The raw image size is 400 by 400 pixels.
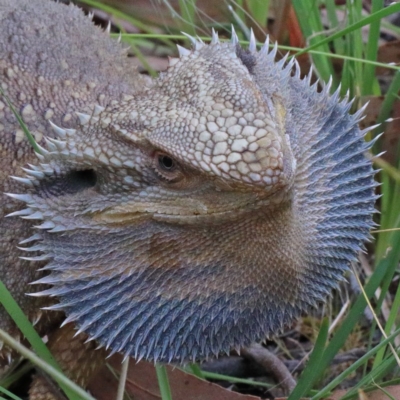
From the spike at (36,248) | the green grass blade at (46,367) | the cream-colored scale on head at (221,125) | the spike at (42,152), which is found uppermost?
the cream-colored scale on head at (221,125)

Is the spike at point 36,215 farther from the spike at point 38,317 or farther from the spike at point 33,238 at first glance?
the spike at point 38,317

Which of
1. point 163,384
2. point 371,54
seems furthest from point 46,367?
point 371,54

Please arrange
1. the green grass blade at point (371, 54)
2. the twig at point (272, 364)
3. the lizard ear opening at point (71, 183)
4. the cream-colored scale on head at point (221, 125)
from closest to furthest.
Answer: the cream-colored scale on head at point (221, 125)
the lizard ear opening at point (71, 183)
the twig at point (272, 364)
the green grass blade at point (371, 54)

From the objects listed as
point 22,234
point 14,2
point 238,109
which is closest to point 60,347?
point 22,234

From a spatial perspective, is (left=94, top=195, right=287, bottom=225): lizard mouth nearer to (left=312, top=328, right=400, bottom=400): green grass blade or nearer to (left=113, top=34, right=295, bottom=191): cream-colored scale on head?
(left=113, top=34, right=295, bottom=191): cream-colored scale on head

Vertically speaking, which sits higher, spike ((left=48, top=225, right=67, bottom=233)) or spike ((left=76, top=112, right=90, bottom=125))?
spike ((left=76, top=112, right=90, bottom=125))

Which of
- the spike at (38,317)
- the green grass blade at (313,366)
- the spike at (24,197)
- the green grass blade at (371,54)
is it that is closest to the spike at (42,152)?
the spike at (24,197)

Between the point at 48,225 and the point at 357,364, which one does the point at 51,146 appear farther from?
the point at 357,364

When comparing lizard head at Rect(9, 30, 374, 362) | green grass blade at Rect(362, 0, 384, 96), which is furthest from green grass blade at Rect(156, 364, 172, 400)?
green grass blade at Rect(362, 0, 384, 96)
